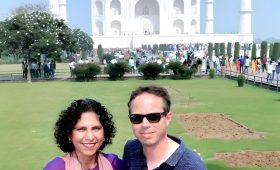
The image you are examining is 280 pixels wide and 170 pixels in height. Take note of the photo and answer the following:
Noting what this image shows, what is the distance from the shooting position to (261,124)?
31.4 feet

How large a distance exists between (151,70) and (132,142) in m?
18.8

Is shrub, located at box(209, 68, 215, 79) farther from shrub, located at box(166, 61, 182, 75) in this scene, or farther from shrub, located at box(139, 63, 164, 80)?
shrub, located at box(139, 63, 164, 80)

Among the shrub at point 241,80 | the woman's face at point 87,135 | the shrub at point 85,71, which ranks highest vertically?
the woman's face at point 87,135

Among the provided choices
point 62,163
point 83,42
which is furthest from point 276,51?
point 62,163

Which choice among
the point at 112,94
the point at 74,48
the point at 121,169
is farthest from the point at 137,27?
the point at 121,169

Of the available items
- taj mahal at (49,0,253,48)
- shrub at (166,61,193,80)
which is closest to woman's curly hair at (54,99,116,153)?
shrub at (166,61,193,80)

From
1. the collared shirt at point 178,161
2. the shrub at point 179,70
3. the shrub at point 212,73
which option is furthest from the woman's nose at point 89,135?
the shrub at point 212,73

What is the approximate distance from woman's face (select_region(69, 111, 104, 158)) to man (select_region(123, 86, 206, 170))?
25cm

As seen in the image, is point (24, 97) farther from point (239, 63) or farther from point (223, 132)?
point (239, 63)

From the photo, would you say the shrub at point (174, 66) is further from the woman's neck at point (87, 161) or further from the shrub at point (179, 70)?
the woman's neck at point (87, 161)

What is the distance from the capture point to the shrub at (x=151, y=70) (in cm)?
2080

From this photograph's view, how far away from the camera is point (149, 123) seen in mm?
1972

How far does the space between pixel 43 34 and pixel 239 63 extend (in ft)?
34.1

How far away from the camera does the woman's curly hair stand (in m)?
2.18
